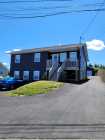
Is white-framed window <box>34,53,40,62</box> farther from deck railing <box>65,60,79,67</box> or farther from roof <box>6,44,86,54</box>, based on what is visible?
deck railing <box>65,60,79,67</box>

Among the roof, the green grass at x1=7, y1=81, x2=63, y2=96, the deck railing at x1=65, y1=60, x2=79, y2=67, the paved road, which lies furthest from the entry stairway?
the paved road

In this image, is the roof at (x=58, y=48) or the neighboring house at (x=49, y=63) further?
the roof at (x=58, y=48)

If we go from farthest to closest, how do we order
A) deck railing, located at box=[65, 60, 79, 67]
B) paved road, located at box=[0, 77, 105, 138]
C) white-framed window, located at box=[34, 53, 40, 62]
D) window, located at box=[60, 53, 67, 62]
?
white-framed window, located at box=[34, 53, 40, 62], window, located at box=[60, 53, 67, 62], deck railing, located at box=[65, 60, 79, 67], paved road, located at box=[0, 77, 105, 138]

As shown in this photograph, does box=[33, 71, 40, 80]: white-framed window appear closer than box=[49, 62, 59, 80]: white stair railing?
No

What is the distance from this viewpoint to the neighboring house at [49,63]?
1283 inches

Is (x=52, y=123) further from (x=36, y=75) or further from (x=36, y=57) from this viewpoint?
(x=36, y=57)

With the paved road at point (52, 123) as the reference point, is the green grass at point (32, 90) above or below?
above

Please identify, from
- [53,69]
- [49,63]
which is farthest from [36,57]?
[53,69]

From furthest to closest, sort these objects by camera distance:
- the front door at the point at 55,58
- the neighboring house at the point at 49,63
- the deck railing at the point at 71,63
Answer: the front door at the point at 55,58, the deck railing at the point at 71,63, the neighboring house at the point at 49,63

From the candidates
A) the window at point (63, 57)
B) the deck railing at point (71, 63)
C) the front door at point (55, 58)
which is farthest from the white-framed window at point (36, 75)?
the deck railing at point (71, 63)

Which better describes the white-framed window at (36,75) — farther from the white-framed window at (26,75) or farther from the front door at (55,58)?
the front door at (55,58)

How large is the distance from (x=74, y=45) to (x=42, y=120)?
2551cm

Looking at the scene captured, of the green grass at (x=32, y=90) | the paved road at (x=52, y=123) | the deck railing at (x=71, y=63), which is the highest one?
the deck railing at (x=71, y=63)

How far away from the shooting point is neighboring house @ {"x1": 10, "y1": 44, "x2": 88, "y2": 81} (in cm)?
3259
